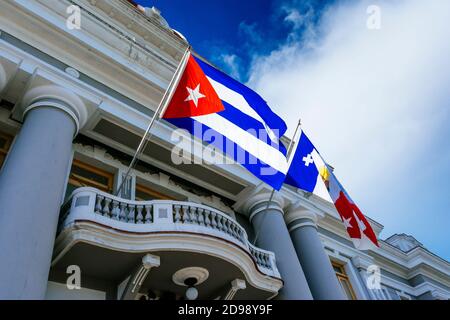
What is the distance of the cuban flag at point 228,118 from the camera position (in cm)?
852

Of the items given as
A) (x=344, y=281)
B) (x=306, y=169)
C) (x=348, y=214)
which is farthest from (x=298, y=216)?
(x=344, y=281)

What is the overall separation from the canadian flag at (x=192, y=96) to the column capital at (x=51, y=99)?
213cm

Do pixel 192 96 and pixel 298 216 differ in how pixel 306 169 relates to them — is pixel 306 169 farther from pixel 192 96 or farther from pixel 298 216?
pixel 192 96

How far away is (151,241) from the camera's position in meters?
7.69

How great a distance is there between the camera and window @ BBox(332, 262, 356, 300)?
14.7 metres

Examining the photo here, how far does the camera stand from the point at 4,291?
209 inches

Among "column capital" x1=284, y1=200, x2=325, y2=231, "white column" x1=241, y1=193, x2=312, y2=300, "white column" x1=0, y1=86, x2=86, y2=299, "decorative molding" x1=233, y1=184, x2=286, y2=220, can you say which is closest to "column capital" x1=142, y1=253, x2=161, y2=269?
"white column" x1=0, y1=86, x2=86, y2=299

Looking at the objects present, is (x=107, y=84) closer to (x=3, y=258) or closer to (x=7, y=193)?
(x=7, y=193)

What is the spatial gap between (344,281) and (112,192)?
9.48 metres

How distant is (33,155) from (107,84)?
377 centimetres

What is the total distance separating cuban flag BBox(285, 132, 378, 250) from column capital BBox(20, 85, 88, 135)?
5.10 metres

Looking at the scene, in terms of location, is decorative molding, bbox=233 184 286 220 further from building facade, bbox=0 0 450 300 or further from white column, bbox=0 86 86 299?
white column, bbox=0 86 86 299

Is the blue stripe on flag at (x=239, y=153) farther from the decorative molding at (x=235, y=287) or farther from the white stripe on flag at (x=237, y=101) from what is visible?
the decorative molding at (x=235, y=287)

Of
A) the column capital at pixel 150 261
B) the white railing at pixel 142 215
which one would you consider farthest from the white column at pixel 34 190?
the column capital at pixel 150 261
